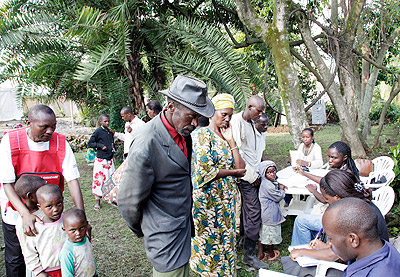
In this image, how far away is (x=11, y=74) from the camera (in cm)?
716

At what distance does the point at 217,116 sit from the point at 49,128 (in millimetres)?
1470

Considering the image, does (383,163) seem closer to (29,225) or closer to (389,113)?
(29,225)

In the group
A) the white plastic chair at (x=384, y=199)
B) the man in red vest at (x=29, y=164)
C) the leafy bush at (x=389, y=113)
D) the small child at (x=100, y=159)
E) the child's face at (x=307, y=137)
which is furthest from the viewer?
the leafy bush at (x=389, y=113)

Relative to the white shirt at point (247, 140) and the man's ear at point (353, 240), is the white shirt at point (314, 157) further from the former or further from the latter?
the man's ear at point (353, 240)

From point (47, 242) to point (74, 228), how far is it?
0.29 meters

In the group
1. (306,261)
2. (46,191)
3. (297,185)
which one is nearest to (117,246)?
(46,191)

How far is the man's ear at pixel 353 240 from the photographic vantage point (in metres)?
1.69

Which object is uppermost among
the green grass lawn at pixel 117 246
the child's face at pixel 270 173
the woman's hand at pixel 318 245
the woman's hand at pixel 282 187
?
the child's face at pixel 270 173

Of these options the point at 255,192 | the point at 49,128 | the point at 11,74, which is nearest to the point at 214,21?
the point at 11,74

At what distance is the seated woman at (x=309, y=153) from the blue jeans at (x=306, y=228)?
1.75 m

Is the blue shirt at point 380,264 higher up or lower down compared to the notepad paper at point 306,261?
higher up

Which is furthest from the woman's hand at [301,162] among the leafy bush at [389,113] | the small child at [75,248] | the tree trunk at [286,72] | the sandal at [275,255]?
the leafy bush at [389,113]

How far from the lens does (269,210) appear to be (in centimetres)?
374

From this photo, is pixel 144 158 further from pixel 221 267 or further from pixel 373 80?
pixel 373 80
